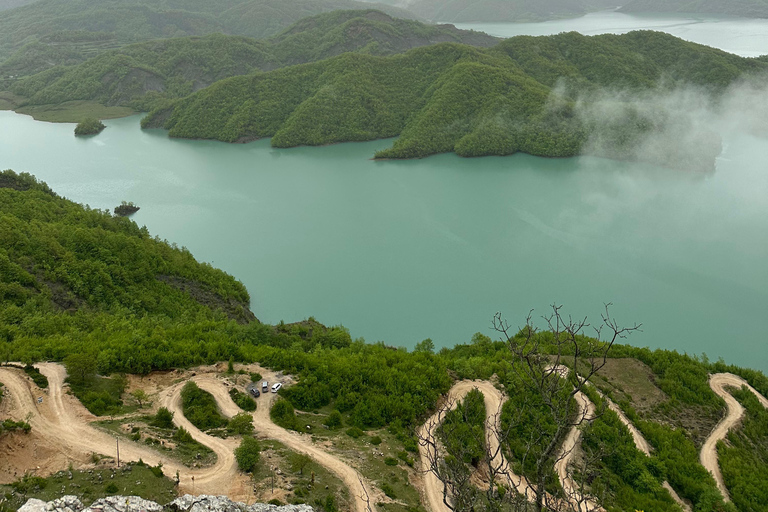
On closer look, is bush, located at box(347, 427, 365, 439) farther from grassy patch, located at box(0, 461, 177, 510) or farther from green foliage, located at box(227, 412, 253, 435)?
grassy patch, located at box(0, 461, 177, 510)

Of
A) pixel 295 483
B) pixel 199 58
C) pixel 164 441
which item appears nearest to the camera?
pixel 295 483

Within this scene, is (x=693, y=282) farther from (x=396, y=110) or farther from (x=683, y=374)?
(x=396, y=110)

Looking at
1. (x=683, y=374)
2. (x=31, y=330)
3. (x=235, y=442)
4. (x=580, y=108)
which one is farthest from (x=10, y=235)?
(x=580, y=108)

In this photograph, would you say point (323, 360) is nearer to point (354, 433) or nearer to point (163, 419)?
point (354, 433)

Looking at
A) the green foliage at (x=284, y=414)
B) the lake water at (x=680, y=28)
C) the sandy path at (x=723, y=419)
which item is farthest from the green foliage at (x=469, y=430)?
the lake water at (x=680, y=28)

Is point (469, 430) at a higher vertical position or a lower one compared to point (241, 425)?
lower

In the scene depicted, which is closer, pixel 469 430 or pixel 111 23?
pixel 469 430

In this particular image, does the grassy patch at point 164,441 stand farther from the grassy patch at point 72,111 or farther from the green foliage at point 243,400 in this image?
the grassy patch at point 72,111

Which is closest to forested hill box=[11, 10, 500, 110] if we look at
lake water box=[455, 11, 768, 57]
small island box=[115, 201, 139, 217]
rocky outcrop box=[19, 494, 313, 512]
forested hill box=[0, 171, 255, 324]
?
small island box=[115, 201, 139, 217]

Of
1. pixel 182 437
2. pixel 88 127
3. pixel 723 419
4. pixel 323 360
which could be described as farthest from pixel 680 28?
pixel 182 437
